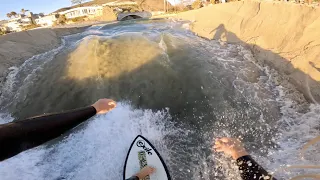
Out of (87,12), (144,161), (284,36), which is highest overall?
(284,36)

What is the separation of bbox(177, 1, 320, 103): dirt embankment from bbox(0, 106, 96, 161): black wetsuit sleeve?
7.05 meters

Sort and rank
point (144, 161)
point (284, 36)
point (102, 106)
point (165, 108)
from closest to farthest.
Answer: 1. point (102, 106)
2. point (144, 161)
3. point (165, 108)
4. point (284, 36)

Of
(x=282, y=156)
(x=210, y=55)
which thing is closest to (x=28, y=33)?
(x=210, y=55)

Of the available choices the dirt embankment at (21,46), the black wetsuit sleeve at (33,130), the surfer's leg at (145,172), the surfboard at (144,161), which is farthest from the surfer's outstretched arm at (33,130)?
the dirt embankment at (21,46)

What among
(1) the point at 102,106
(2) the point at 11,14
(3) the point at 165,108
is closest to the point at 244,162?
(1) the point at 102,106

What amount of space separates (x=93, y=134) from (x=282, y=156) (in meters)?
4.38

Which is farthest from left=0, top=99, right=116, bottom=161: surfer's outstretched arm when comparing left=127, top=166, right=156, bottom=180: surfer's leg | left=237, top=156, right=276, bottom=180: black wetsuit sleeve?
left=127, top=166, right=156, bottom=180: surfer's leg

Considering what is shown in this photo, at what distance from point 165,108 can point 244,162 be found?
206 inches

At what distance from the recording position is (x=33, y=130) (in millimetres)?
2307

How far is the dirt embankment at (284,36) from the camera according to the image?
27.1 ft

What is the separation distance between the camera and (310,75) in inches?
315

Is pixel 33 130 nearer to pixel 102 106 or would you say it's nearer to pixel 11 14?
pixel 102 106

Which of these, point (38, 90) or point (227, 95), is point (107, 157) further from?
point (38, 90)

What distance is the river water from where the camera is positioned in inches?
222
